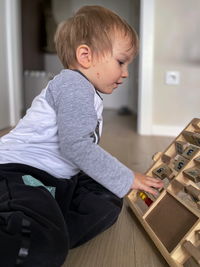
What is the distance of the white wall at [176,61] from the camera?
6.56 ft

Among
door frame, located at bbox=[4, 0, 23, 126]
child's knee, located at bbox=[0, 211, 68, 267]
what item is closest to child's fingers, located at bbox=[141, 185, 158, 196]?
child's knee, located at bbox=[0, 211, 68, 267]

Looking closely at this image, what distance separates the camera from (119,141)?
75.1 inches

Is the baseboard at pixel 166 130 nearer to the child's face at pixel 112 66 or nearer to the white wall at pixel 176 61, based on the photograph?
the white wall at pixel 176 61

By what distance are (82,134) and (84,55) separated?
186 millimetres

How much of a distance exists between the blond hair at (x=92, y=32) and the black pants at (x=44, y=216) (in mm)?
284

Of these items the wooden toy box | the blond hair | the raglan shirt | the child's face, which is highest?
the blond hair

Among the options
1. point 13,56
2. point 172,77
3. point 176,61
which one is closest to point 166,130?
point 172,77

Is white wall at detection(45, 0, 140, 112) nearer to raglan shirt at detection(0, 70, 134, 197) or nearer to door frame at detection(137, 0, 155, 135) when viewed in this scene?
door frame at detection(137, 0, 155, 135)

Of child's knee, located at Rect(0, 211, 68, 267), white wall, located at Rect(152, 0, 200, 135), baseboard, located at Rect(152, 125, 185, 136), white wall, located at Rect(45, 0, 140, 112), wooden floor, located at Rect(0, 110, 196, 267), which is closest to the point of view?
child's knee, located at Rect(0, 211, 68, 267)

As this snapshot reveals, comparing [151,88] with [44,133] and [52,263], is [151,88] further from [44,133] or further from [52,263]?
[52,263]

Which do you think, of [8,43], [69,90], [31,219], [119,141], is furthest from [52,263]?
[8,43]

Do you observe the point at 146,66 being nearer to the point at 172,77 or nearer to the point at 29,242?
the point at 172,77

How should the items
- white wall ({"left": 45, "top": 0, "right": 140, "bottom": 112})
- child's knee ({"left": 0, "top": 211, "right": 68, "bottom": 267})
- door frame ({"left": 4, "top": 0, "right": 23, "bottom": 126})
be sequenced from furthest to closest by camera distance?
white wall ({"left": 45, "top": 0, "right": 140, "bottom": 112})
door frame ({"left": 4, "top": 0, "right": 23, "bottom": 126})
child's knee ({"left": 0, "top": 211, "right": 68, "bottom": 267})

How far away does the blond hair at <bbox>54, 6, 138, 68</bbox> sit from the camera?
2.29ft
